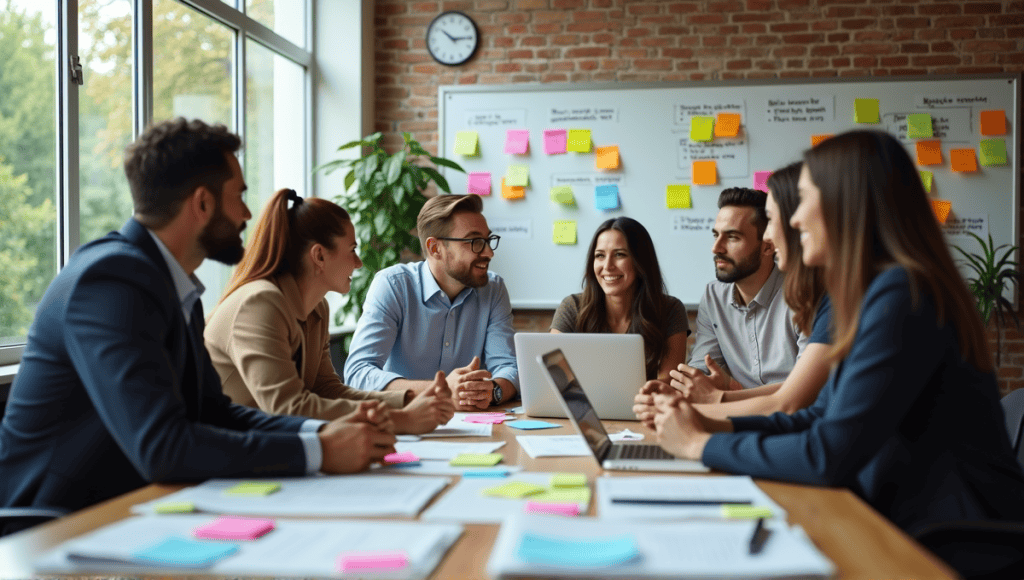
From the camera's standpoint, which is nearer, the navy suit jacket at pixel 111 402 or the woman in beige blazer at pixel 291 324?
the navy suit jacket at pixel 111 402

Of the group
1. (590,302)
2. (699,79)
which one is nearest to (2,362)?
(590,302)

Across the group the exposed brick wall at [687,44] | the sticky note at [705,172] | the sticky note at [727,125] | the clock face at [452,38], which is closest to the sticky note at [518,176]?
the exposed brick wall at [687,44]

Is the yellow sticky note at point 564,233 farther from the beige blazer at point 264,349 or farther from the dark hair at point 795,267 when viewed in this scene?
the beige blazer at point 264,349

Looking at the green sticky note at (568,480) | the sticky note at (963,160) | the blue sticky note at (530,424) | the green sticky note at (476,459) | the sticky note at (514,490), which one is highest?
the sticky note at (963,160)

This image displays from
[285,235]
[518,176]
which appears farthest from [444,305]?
[518,176]

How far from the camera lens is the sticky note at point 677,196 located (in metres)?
4.65

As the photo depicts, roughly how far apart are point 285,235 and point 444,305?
3.12 feet

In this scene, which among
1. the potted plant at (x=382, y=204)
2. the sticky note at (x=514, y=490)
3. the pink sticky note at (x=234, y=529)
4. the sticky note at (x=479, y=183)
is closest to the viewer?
the pink sticky note at (x=234, y=529)

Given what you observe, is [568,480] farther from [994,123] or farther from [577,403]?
[994,123]

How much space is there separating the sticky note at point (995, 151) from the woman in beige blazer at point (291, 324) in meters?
3.63

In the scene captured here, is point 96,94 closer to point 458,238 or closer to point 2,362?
point 2,362

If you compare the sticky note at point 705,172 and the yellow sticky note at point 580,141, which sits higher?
the yellow sticky note at point 580,141

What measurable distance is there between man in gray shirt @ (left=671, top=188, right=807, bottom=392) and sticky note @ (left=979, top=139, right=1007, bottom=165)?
209 centimetres

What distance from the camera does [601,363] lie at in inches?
85.6
